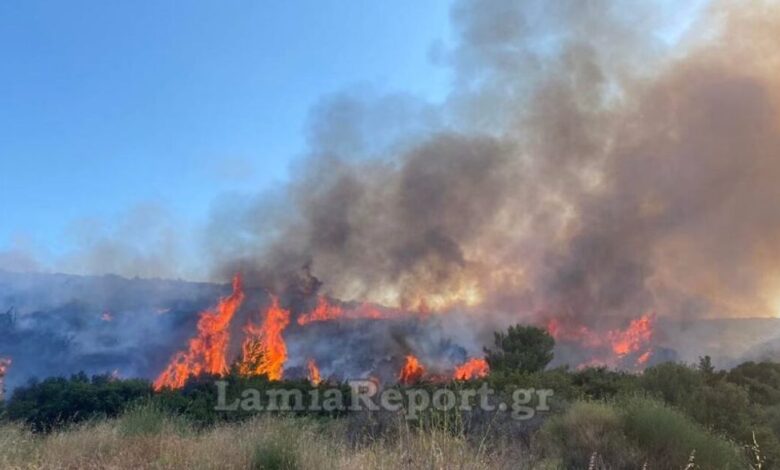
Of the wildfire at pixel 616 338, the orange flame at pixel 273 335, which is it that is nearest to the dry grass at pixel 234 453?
the orange flame at pixel 273 335

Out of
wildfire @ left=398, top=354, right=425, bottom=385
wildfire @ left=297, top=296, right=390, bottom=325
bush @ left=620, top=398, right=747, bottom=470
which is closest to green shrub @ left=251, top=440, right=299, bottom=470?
bush @ left=620, top=398, right=747, bottom=470

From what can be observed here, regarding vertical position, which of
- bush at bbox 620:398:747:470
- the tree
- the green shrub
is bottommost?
bush at bbox 620:398:747:470

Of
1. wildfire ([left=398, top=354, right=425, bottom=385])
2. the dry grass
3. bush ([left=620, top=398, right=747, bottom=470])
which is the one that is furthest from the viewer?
wildfire ([left=398, top=354, right=425, bottom=385])

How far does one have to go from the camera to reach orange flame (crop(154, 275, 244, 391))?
39694 millimetres

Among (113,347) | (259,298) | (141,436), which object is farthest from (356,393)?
(113,347)

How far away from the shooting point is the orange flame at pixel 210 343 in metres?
39.7

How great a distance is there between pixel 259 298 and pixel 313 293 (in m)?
5.17

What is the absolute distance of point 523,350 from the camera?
3097cm

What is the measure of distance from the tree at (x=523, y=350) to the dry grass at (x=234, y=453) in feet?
69.5

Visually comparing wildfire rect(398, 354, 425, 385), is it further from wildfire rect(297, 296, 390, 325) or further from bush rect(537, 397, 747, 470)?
bush rect(537, 397, 747, 470)

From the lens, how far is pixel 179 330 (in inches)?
2154

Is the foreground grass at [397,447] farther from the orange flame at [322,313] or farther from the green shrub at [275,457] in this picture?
the orange flame at [322,313]

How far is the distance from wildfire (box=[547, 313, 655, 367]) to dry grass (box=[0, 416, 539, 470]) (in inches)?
1706

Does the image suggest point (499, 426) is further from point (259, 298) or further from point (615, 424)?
point (259, 298)
